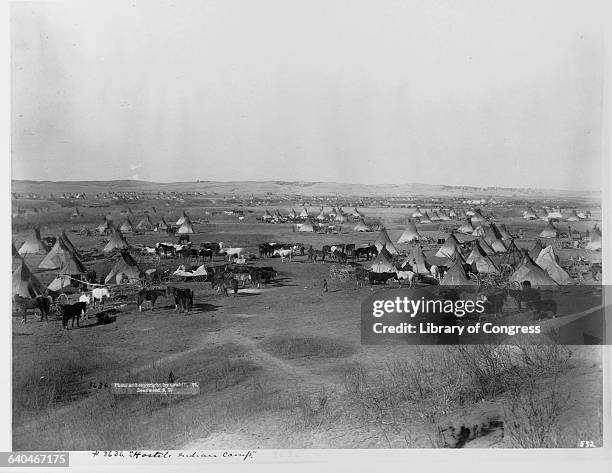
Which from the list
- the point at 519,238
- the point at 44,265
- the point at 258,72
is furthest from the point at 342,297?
the point at 44,265

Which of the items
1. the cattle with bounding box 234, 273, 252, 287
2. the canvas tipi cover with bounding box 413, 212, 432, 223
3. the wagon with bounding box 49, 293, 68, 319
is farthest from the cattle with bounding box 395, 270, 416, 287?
the wagon with bounding box 49, 293, 68, 319

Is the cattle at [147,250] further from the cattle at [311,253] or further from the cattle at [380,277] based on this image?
the cattle at [380,277]

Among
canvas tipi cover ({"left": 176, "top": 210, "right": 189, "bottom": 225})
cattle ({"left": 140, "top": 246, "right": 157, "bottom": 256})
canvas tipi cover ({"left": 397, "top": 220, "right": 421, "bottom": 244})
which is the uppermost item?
canvas tipi cover ({"left": 176, "top": 210, "right": 189, "bottom": 225})

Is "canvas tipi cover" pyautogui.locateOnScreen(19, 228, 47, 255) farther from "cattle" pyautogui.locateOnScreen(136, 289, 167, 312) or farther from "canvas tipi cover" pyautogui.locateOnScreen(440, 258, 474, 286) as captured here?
"canvas tipi cover" pyautogui.locateOnScreen(440, 258, 474, 286)

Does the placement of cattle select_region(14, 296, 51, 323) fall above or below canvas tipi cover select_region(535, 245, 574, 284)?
below

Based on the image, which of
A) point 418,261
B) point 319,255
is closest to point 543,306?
point 418,261

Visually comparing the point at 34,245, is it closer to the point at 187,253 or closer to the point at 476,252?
the point at 187,253
